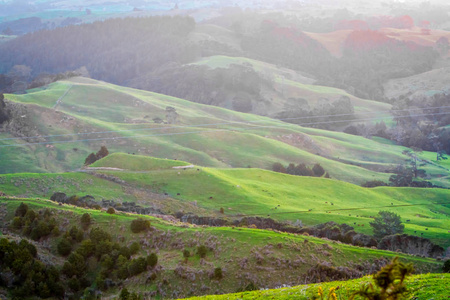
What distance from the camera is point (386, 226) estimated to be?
3394cm

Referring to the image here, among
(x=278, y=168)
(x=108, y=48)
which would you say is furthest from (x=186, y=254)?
(x=108, y=48)

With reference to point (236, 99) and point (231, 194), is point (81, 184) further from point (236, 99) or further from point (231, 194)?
point (236, 99)

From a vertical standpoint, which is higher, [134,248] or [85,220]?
[85,220]

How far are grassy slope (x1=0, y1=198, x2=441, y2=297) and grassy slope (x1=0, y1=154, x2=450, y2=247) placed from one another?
10.4 m

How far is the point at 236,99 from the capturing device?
11919 centimetres

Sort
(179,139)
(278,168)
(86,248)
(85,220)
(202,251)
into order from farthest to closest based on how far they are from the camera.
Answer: (179,139) < (278,168) < (85,220) < (86,248) < (202,251)

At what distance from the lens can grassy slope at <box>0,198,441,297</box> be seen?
75.0ft

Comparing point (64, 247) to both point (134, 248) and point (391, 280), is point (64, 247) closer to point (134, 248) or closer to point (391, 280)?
point (134, 248)

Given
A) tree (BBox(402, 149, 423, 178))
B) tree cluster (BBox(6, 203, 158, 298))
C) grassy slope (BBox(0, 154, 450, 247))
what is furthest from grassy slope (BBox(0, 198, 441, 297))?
tree (BBox(402, 149, 423, 178))

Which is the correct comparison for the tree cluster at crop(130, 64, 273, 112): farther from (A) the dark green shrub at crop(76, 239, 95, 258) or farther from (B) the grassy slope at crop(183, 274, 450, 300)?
(B) the grassy slope at crop(183, 274, 450, 300)

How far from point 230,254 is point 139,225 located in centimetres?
645

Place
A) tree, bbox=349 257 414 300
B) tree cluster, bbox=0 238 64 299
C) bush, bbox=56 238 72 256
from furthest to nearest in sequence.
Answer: bush, bbox=56 238 72 256 → tree cluster, bbox=0 238 64 299 → tree, bbox=349 257 414 300

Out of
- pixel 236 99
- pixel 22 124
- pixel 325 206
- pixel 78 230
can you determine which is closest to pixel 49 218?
pixel 78 230

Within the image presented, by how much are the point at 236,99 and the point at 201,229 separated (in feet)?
307
